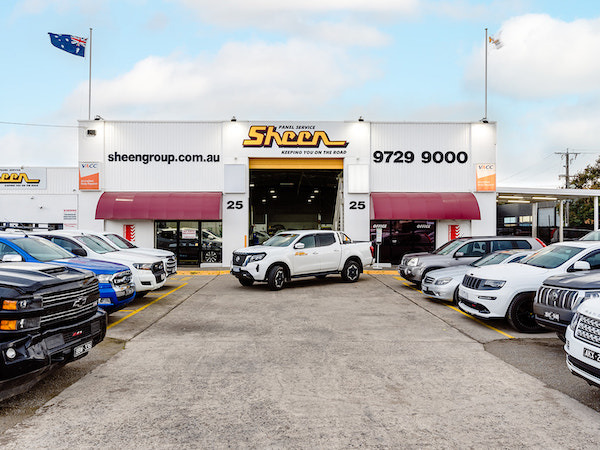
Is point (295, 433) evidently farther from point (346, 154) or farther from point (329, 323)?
point (346, 154)

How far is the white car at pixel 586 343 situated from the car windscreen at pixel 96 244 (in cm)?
1027

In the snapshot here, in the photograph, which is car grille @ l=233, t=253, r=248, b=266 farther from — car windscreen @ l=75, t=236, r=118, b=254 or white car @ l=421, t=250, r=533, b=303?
white car @ l=421, t=250, r=533, b=303

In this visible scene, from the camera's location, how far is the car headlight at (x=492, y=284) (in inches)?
324

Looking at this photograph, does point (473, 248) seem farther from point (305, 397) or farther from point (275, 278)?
point (305, 397)

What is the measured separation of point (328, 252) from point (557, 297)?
8850mm

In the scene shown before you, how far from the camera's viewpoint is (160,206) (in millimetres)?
20078

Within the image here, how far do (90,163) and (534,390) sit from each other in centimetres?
2063

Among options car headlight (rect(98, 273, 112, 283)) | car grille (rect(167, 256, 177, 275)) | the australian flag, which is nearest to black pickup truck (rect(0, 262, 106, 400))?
car headlight (rect(98, 273, 112, 283))

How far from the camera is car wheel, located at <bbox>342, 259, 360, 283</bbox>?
15355 mm

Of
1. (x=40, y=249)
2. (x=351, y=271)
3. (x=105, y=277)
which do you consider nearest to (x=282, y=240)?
(x=351, y=271)

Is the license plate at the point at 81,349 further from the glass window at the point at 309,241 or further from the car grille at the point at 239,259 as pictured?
the glass window at the point at 309,241

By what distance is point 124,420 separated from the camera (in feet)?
14.0

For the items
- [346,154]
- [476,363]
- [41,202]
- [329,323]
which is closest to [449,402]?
[476,363]

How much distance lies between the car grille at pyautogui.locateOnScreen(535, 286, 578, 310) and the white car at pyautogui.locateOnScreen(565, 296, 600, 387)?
5.10 ft
